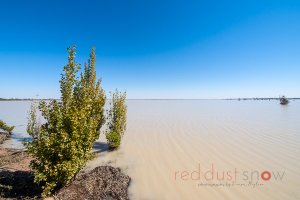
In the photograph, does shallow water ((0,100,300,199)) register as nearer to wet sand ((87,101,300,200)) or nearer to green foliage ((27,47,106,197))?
wet sand ((87,101,300,200))

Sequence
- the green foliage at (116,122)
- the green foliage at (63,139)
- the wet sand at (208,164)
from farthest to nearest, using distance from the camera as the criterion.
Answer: the green foliage at (116,122) → the wet sand at (208,164) → the green foliage at (63,139)

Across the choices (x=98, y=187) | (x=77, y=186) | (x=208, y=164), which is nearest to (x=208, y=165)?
(x=208, y=164)

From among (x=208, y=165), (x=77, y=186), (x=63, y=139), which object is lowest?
(x=208, y=165)

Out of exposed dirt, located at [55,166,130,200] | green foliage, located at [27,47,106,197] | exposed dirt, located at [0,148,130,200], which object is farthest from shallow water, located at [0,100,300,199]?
green foliage, located at [27,47,106,197]

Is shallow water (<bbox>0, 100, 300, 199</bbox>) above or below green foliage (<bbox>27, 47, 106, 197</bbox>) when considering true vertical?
below

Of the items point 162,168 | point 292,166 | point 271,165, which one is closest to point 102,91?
point 162,168

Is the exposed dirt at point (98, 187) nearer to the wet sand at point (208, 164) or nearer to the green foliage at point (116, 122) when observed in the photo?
the wet sand at point (208, 164)

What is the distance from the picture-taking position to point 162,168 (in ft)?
39.8

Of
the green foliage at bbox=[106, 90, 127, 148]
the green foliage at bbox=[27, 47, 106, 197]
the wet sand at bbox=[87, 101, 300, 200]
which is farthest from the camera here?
the green foliage at bbox=[106, 90, 127, 148]

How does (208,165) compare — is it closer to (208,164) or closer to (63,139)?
(208,164)

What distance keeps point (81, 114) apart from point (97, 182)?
324 centimetres

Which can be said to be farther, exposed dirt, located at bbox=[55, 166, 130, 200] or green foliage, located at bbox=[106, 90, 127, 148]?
green foliage, located at bbox=[106, 90, 127, 148]

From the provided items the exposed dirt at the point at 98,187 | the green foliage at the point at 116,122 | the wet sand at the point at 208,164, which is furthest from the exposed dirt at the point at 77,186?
the green foliage at the point at 116,122

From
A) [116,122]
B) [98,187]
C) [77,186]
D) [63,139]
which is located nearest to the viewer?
[63,139]
